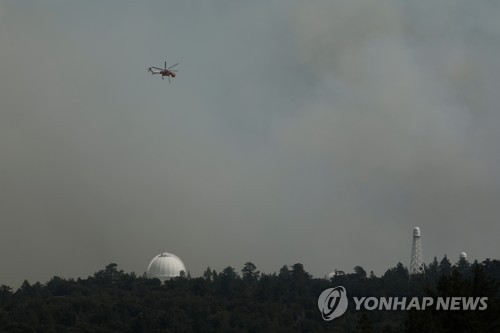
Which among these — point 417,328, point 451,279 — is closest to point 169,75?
point 451,279

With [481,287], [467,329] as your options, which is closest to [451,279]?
[481,287]

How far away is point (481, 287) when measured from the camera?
436ft

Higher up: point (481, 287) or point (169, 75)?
point (169, 75)

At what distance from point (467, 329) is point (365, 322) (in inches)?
444

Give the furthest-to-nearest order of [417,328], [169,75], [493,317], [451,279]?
[169,75] → [451,279] → [493,317] → [417,328]

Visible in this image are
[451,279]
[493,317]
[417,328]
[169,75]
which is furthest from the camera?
[169,75]

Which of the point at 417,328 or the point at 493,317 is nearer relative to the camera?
the point at 417,328

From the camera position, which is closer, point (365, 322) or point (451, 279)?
point (365, 322)

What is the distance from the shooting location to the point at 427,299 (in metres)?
133

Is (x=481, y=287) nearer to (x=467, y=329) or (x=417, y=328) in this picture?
(x=467, y=329)

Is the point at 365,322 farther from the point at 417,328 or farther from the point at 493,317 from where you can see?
the point at 493,317

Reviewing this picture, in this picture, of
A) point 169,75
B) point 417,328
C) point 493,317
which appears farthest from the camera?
point 169,75

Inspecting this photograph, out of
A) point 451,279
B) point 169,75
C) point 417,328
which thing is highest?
point 169,75

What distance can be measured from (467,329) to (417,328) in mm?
9089
